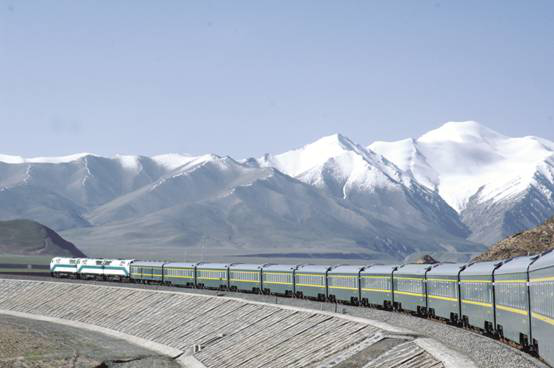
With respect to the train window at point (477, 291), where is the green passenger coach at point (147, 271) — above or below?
below

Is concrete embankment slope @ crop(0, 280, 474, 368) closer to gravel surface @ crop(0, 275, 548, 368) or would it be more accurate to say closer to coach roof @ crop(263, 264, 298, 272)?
gravel surface @ crop(0, 275, 548, 368)

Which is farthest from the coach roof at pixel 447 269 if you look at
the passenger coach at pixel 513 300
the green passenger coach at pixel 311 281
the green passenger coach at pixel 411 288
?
the green passenger coach at pixel 311 281

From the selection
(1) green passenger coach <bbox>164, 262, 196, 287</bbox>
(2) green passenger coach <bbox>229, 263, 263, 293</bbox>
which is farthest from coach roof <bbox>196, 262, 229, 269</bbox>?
(2) green passenger coach <bbox>229, 263, 263, 293</bbox>

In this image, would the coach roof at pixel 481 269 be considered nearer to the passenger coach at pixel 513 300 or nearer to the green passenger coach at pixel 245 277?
the passenger coach at pixel 513 300

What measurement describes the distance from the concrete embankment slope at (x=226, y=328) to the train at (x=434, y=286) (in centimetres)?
329

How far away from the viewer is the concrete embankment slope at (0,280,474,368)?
46.7 metres

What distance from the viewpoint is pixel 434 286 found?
5647 centimetres

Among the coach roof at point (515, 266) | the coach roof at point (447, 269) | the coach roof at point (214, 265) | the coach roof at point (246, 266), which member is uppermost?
the coach roof at point (515, 266)

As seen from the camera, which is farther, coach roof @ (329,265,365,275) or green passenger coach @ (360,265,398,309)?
coach roof @ (329,265,365,275)

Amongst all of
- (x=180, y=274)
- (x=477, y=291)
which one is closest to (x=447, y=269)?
(x=477, y=291)

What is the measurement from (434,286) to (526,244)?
56569mm

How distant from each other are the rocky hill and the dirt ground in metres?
46.1

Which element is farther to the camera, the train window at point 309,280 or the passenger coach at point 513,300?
the train window at point 309,280

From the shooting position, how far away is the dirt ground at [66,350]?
243 ft
